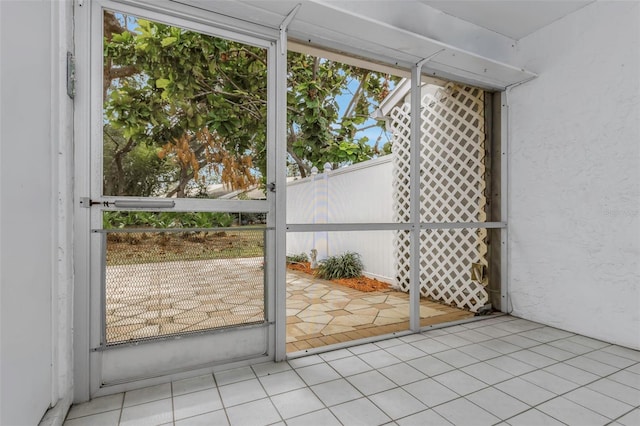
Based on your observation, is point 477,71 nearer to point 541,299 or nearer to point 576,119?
point 576,119

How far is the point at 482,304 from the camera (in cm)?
327

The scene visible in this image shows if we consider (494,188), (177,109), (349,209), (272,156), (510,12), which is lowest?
(349,209)

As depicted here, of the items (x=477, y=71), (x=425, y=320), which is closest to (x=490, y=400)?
(x=425, y=320)

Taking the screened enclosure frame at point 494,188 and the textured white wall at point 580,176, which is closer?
the textured white wall at point 580,176

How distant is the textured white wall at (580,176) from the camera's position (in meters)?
2.37

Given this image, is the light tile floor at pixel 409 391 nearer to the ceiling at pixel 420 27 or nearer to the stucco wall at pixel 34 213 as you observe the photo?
the stucco wall at pixel 34 213

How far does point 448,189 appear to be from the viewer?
3.62m

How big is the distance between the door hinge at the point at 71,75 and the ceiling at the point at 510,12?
241 cm

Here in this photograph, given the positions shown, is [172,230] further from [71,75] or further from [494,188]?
[494,188]

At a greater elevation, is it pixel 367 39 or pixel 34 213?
pixel 367 39

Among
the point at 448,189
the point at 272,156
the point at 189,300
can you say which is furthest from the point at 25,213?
the point at 448,189

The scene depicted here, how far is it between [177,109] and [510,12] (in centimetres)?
276

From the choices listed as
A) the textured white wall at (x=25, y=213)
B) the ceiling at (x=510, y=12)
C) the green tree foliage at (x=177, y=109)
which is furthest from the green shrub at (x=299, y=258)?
the ceiling at (x=510, y=12)

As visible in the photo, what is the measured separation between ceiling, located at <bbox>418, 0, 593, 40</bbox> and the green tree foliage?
1.65 meters
